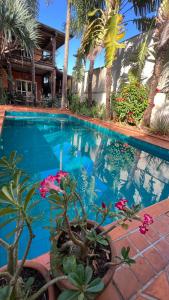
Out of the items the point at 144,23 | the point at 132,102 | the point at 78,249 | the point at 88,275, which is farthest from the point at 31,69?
the point at 88,275

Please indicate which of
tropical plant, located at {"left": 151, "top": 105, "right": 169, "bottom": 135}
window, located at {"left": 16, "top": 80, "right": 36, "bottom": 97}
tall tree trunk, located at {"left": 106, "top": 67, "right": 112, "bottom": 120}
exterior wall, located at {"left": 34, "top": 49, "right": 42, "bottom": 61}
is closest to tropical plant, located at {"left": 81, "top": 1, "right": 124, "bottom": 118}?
tall tree trunk, located at {"left": 106, "top": 67, "right": 112, "bottom": 120}

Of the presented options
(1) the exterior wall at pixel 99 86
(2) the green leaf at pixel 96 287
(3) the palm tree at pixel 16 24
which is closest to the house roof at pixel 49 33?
(3) the palm tree at pixel 16 24

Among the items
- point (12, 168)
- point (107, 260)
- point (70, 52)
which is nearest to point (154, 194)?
point (107, 260)

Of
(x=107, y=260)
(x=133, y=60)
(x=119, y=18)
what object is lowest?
(x=107, y=260)

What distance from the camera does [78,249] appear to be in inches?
49.7

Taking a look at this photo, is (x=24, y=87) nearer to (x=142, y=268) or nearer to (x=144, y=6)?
(x=144, y=6)

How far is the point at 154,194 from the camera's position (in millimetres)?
3750

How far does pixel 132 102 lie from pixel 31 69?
1134cm

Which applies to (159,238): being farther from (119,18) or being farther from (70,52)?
(70,52)

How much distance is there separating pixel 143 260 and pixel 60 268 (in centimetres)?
99

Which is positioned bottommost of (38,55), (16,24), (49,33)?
(16,24)

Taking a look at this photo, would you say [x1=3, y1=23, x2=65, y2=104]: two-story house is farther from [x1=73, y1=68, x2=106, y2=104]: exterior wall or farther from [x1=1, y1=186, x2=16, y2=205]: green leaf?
[x1=1, y1=186, x2=16, y2=205]: green leaf

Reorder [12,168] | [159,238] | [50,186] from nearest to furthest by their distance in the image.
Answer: [50,186]
[12,168]
[159,238]

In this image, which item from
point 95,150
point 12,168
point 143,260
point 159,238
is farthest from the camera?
point 95,150
